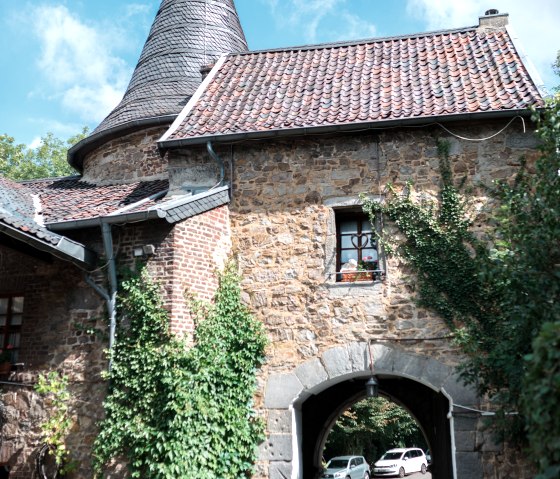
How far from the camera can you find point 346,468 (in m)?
19.3

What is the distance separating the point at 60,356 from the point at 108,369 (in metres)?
0.88

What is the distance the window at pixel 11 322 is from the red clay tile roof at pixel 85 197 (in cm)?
134

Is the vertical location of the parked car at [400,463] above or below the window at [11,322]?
below

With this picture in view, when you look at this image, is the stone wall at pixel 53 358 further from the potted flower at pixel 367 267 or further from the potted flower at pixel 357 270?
the potted flower at pixel 367 267

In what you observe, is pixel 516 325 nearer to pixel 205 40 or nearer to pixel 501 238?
pixel 501 238

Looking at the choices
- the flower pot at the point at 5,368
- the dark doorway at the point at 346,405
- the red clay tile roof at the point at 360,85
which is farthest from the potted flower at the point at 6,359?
the dark doorway at the point at 346,405

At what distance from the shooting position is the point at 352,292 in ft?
28.7

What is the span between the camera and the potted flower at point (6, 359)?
9.06m

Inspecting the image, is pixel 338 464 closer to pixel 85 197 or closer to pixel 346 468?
pixel 346 468

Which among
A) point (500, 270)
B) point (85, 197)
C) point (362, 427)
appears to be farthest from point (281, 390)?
point (362, 427)

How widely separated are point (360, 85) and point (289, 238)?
9.71ft

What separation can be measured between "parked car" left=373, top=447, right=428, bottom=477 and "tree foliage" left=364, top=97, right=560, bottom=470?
694 inches

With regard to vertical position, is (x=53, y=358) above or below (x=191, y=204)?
below

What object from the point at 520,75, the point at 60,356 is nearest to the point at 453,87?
the point at 520,75
